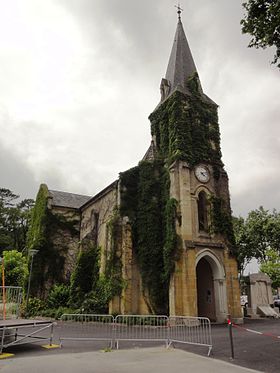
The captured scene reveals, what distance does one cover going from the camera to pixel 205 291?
23.7 metres

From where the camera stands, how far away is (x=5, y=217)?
57.6 m

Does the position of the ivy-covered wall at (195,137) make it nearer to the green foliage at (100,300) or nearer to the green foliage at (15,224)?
the green foliage at (100,300)

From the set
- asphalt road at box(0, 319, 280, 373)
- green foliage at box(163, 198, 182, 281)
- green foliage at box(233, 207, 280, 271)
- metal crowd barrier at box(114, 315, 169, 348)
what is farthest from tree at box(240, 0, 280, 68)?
green foliage at box(233, 207, 280, 271)

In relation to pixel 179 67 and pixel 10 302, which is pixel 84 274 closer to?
pixel 10 302

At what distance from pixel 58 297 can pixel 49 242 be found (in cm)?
612

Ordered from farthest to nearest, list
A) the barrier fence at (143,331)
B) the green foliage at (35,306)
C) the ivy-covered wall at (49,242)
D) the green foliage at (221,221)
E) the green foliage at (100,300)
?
the ivy-covered wall at (49,242) → the green foliage at (35,306) → the green foliage at (221,221) → the green foliage at (100,300) → the barrier fence at (143,331)

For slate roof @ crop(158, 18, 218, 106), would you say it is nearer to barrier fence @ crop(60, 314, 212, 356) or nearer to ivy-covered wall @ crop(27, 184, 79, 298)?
ivy-covered wall @ crop(27, 184, 79, 298)

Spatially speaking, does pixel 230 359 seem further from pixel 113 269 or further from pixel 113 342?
pixel 113 269

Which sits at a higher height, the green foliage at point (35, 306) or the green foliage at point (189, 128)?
the green foliage at point (189, 128)

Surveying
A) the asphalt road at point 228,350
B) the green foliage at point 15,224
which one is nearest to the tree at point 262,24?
the asphalt road at point 228,350

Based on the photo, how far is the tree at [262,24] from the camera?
33.1ft

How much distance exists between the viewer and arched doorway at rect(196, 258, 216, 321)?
898 inches

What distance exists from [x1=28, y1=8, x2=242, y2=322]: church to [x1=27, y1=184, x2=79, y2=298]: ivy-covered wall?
16.6 ft

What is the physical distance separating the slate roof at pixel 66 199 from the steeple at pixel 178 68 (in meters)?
15.8
